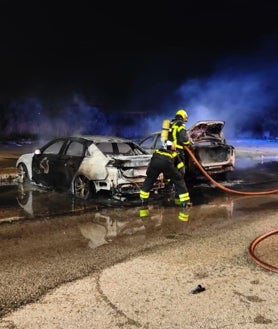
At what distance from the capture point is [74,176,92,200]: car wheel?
27.6 feet

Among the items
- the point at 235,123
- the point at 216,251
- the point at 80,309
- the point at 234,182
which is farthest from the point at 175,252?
the point at 235,123

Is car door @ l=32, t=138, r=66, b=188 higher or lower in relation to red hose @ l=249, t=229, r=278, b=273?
higher

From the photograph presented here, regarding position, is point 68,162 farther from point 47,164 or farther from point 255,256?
point 255,256

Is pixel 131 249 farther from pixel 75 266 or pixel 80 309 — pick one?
pixel 80 309

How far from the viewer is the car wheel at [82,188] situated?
8.41m

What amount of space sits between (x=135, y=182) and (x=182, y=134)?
134cm

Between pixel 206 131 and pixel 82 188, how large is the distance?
424 centimetres

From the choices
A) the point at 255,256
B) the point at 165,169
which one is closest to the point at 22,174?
the point at 165,169

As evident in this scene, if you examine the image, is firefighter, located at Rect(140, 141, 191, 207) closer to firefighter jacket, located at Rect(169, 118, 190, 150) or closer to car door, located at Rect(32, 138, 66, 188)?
firefighter jacket, located at Rect(169, 118, 190, 150)

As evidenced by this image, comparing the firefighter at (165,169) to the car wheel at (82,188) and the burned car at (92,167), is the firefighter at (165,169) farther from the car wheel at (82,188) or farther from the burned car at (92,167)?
the car wheel at (82,188)

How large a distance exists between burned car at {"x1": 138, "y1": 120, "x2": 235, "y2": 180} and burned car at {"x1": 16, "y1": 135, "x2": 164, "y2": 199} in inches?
71.6

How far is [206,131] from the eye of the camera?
11.3 metres

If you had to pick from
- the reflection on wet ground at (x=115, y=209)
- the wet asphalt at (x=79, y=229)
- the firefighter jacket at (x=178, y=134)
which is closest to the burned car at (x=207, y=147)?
the reflection on wet ground at (x=115, y=209)

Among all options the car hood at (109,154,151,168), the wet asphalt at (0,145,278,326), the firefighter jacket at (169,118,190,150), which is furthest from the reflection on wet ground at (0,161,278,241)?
the firefighter jacket at (169,118,190,150)
